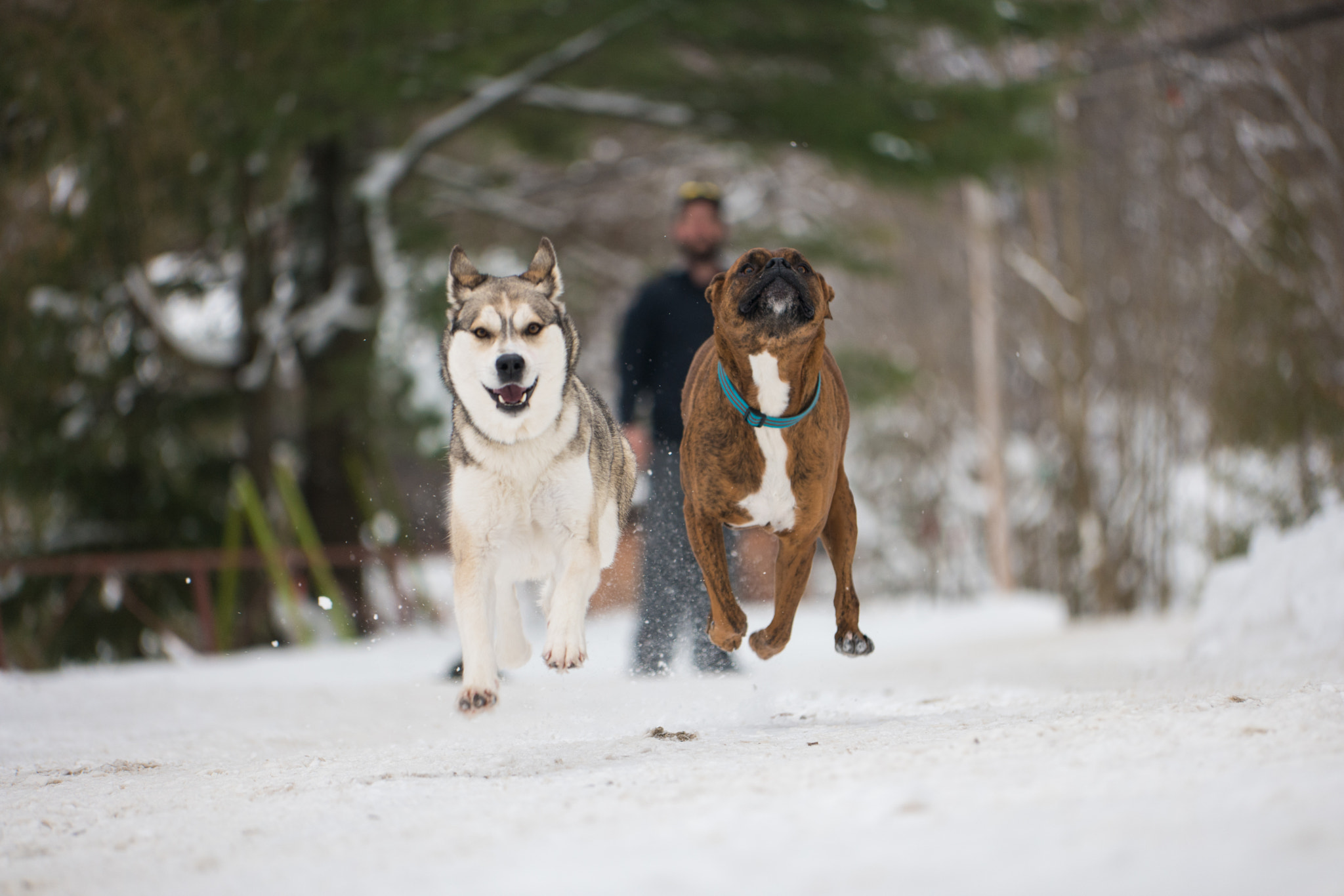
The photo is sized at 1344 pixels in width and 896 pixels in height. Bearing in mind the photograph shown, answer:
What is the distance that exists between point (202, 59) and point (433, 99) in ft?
10.8

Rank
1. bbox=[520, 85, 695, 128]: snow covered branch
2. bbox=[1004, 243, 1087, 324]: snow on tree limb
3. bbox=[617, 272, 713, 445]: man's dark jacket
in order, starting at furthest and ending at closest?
1. bbox=[1004, 243, 1087, 324]: snow on tree limb
2. bbox=[520, 85, 695, 128]: snow covered branch
3. bbox=[617, 272, 713, 445]: man's dark jacket

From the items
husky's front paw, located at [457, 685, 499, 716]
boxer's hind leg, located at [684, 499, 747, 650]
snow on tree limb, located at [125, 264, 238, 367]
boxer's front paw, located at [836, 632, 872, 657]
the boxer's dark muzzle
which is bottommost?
husky's front paw, located at [457, 685, 499, 716]

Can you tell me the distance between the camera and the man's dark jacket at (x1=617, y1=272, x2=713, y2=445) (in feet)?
13.8

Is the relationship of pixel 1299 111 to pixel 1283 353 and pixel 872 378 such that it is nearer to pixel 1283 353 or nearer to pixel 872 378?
pixel 1283 353

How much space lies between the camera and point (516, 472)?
335cm

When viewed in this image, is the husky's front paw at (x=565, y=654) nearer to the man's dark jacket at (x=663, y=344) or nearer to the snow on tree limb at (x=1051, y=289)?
the man's dark jacket at (x=663, y=344)

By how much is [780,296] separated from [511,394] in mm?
728

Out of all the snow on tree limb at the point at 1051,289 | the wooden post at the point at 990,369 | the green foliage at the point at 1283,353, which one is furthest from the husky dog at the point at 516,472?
the wooden post at the point at 990,369

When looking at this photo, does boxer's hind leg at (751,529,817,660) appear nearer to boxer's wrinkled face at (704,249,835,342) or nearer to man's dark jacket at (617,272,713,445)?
boxer's wrinkled face at (704,249,835,342)

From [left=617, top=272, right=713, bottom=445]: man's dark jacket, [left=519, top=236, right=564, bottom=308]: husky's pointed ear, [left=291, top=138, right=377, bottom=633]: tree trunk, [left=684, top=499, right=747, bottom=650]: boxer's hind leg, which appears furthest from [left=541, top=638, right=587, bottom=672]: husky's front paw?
[left=291, top=138, right=377, bottom=633]: tree trunk

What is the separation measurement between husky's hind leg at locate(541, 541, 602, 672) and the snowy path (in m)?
0.32

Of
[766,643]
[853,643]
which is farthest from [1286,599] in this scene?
[766,643]

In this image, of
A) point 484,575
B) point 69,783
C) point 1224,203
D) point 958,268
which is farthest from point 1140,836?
point 958,268

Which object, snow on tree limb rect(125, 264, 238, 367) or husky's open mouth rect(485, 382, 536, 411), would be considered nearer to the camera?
husky's open mouth rect(485, 382, 536, 411)
